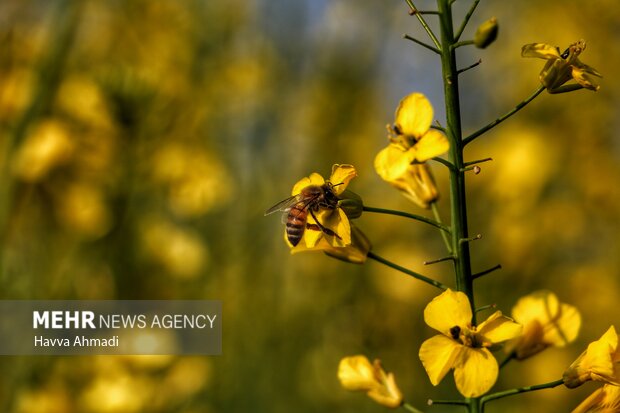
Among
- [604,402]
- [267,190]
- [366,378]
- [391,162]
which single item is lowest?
[604,402]

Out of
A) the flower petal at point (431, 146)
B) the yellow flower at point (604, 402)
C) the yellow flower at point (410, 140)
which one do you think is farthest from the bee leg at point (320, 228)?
the yellow flower at point (604, 402)

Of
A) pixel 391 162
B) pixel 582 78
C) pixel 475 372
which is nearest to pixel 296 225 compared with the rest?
pixel 391 162

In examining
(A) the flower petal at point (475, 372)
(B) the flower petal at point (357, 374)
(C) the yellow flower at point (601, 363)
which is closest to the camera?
(A) the flower petal at point (475, 372)

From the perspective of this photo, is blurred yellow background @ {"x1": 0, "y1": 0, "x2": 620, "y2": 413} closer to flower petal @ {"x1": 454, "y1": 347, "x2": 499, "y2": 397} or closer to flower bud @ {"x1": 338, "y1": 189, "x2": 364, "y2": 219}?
flower bud @ {"x1": 338, "y1": 189, "x2": 364, "y2": 219}

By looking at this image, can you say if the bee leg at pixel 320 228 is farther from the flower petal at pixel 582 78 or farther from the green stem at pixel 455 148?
the flower petal at pixel 582 78

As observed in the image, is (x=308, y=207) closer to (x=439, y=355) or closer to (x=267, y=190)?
(x=439, y=355)

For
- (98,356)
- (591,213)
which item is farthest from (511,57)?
(98,356)

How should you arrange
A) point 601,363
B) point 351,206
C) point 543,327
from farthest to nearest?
point 543,327 < point 351,206 < point 601,363
